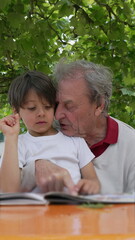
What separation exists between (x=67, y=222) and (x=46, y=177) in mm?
606

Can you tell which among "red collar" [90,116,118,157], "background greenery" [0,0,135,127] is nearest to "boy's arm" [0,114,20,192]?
"red collar" [90,116,118,157]

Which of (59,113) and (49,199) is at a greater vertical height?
(59,113)

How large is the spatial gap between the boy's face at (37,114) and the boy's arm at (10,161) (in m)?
0.11

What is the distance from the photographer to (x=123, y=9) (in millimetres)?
3932

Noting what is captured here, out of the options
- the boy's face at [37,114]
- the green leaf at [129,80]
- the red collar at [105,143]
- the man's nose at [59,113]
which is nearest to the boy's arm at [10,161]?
the boy's face at [37,114]

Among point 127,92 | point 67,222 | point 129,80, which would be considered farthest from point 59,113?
point 127,92

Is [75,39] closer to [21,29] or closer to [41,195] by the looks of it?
[21,29]

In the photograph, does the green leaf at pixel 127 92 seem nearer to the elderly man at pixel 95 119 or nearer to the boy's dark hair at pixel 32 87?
the elderly man at pixel 95 119

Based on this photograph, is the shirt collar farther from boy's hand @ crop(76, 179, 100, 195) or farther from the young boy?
boy's hand @ crop(76, 179, 100, 195)

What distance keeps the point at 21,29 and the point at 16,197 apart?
8.64ft

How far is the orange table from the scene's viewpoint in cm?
95

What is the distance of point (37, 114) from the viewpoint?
2219mm

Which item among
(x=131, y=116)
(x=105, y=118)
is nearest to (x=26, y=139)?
(x=105, y=118)

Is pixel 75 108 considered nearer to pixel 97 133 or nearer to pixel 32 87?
pixel 97 133
